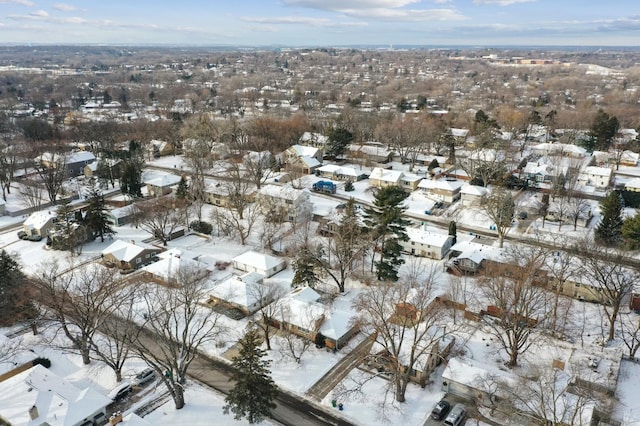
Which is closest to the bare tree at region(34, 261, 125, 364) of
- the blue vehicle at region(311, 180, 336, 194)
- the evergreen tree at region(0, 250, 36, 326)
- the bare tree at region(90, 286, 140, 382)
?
the bare tree at region(90, 286, 140, 382)

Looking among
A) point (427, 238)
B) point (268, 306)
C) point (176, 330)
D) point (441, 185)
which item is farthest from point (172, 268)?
point (441, 185)

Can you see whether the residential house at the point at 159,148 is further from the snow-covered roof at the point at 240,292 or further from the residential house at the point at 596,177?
the residential house at the point at 596,177

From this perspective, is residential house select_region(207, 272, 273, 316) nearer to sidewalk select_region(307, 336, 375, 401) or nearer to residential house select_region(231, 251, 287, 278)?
residential house select_region(231, 251, 287, 278)

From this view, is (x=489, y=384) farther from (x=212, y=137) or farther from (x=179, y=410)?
(x=212, y=137)

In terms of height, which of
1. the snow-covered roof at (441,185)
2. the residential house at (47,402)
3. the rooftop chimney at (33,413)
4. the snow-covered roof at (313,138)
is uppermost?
the snow-covered roof at (313,138)

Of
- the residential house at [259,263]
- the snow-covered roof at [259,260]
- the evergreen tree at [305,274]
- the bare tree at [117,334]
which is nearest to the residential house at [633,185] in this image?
the evergreen tree at [305,274]

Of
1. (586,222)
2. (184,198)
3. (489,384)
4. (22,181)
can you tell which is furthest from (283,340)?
(22,181)
